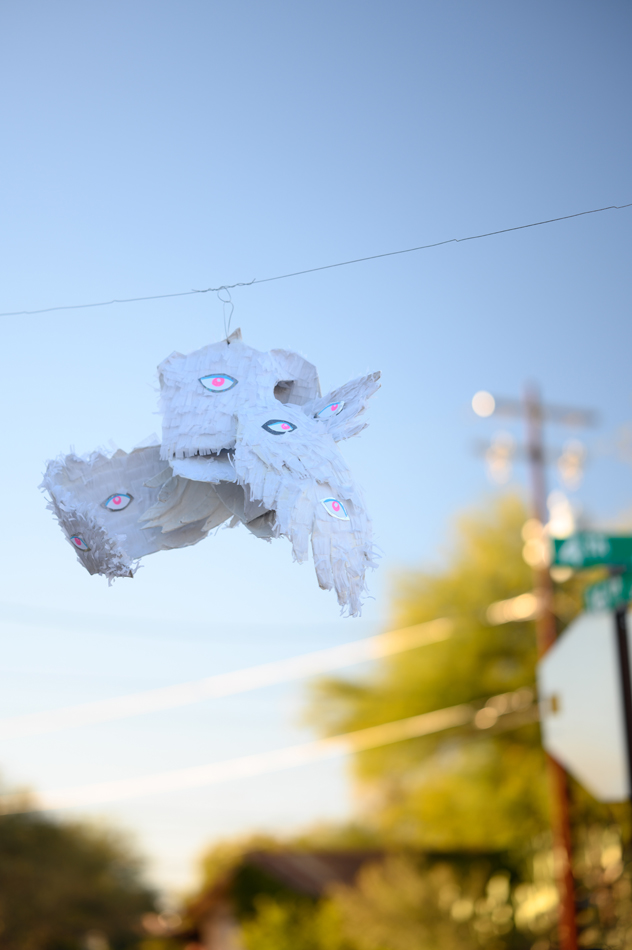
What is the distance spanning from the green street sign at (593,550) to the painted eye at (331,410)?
1.70 m

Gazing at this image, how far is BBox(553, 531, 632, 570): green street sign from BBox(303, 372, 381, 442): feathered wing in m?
1.67

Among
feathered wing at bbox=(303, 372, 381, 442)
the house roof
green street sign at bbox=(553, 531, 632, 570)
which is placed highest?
green street sign at bbox=(553, 531, 632, 570)

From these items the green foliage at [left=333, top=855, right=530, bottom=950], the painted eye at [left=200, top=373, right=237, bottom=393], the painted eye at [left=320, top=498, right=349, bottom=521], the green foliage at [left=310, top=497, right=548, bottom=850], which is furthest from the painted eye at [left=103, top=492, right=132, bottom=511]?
the green foliage at [left=310, top=497, right=548, bottom=850]

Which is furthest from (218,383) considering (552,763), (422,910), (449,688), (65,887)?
(65,887)

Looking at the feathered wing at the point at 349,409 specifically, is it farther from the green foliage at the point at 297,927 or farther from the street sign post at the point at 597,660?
the green foliage at the point at 297,927

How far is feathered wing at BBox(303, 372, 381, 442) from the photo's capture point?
65.0 inches

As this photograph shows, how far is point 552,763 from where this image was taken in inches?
200

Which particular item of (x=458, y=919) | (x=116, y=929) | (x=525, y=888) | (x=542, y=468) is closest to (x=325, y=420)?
(x=542, y=468)

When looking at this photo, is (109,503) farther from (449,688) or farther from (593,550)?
(449,688)

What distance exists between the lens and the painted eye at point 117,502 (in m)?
1.62

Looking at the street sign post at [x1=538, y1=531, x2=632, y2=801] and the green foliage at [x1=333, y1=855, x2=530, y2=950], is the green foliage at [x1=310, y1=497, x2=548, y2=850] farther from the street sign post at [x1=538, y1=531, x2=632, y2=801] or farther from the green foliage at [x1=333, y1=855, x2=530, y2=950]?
the street sign post at [x1=538, y1=531, x2=632, y2=801]

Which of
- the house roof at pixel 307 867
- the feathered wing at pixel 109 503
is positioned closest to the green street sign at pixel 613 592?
the feathered wing at pixel 109 503

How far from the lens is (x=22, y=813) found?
11.3 m

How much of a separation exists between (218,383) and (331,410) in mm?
206
